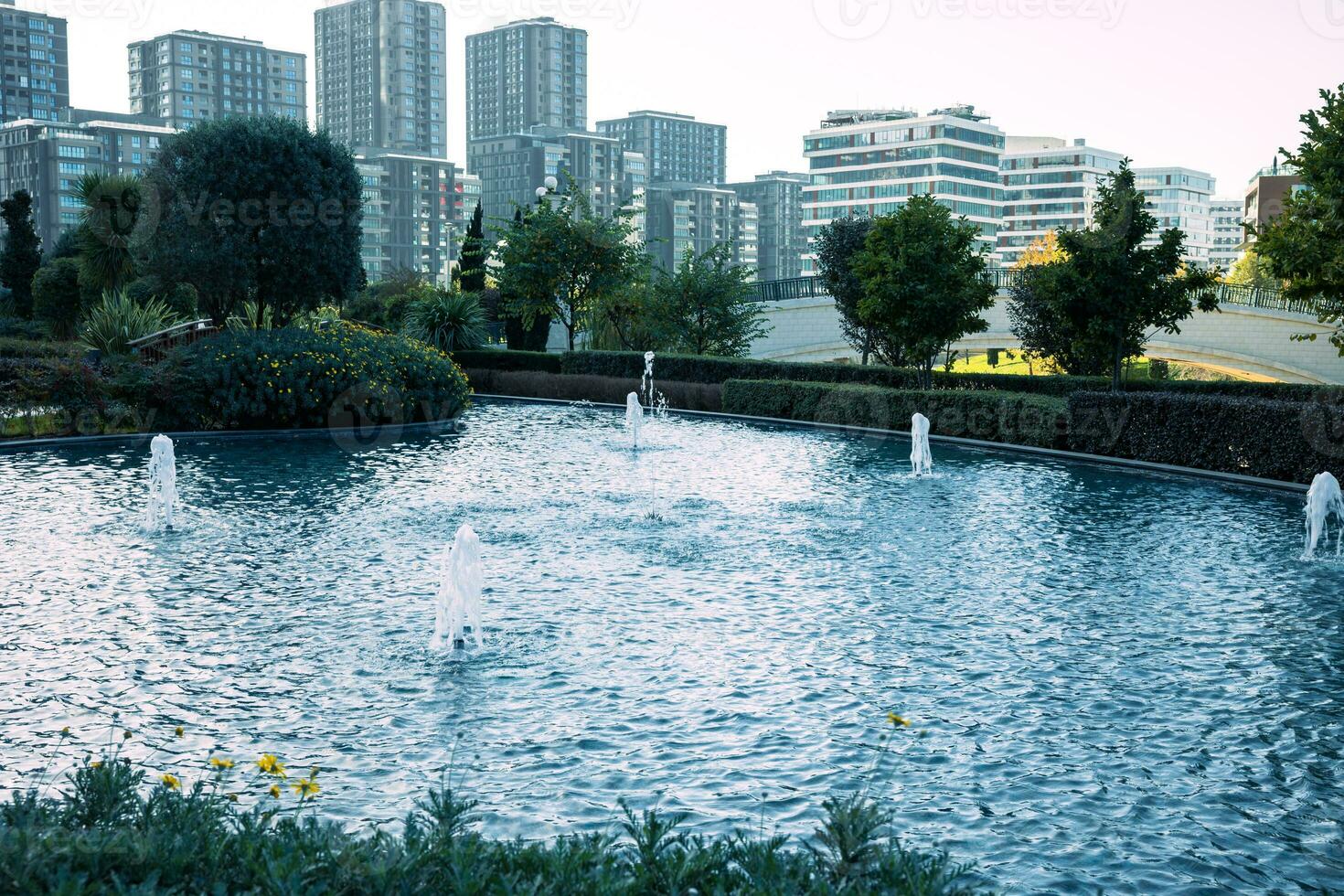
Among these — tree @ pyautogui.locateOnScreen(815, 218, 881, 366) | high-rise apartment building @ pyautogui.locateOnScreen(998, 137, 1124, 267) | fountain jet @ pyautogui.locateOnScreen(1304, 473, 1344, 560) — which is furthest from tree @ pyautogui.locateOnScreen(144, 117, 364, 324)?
high-rise apartment building @ pyautogui.locateOnScreen(998, 137, 1124, 267)

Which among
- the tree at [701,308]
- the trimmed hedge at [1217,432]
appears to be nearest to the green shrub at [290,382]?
the tree at [701,308]

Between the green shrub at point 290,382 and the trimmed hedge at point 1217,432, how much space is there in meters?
14.8

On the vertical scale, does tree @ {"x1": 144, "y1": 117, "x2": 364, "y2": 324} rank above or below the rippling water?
above

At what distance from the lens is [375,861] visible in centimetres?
452

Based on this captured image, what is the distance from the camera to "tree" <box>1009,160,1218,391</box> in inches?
993

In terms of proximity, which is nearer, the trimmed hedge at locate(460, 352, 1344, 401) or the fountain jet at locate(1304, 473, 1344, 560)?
the fountain jet at locate(1304, 473, 1344, 560)

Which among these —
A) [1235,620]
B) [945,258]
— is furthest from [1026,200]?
[1235,620]

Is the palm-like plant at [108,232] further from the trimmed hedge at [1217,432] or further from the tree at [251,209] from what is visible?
the trimmed hedge at [1217,432]

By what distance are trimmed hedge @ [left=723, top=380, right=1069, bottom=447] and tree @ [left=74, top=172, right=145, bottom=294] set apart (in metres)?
24.7

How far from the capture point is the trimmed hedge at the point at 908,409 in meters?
23.6

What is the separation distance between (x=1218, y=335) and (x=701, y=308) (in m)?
21.2

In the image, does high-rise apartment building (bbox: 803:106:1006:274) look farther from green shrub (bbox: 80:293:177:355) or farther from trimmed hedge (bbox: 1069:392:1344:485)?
trimmed hedge (bbox: 1069:392:1344:485)

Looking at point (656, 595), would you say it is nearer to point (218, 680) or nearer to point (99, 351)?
point (218, 680)

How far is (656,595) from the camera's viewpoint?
11.3m
